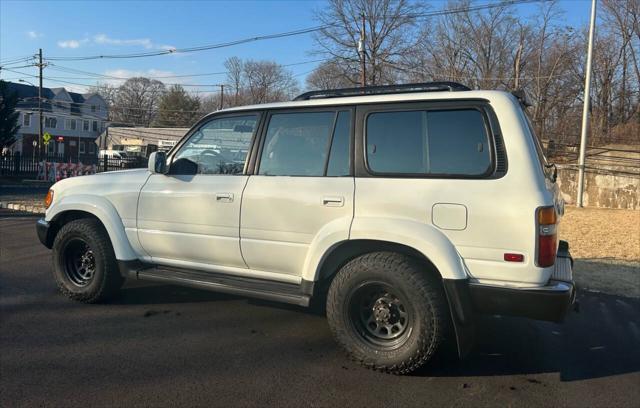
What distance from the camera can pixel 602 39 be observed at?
105ft

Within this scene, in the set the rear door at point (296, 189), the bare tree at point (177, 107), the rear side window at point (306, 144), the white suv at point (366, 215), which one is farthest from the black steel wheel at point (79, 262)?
the bare tree at point (177, 107)

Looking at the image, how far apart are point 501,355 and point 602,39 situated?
3487 centimetres

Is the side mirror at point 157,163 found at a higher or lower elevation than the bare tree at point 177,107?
lower

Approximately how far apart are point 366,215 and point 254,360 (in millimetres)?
1428

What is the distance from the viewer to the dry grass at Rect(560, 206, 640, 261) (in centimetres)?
878

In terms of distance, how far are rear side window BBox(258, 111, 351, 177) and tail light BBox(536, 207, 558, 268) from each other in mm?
1433

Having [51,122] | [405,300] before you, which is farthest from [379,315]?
[51,122]

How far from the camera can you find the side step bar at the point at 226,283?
3986mm

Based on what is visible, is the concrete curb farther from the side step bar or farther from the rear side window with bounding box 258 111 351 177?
the rear side window with bounding box 258 111 351 177

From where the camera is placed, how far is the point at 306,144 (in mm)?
4180

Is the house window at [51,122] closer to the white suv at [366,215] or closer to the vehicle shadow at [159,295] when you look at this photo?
the vehicle shadow at [159,295]

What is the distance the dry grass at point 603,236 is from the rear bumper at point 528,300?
5824 millimetres

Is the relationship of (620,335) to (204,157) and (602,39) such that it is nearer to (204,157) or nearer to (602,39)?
(204,157)

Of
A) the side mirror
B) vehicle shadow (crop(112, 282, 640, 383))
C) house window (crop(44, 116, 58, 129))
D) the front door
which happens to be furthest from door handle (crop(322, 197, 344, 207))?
house window (crop(44, 116, 58, 129))
